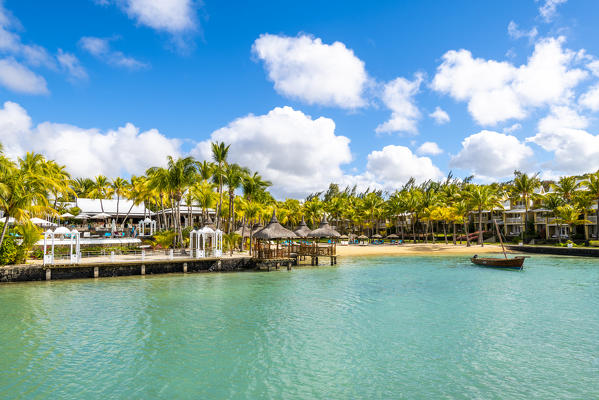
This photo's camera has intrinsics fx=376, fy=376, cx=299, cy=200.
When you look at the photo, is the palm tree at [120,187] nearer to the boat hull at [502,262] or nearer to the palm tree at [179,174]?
the palm tree at [179,174]

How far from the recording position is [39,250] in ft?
109

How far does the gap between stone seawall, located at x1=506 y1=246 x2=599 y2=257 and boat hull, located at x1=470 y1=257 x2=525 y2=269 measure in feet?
56.1

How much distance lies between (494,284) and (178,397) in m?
24.9

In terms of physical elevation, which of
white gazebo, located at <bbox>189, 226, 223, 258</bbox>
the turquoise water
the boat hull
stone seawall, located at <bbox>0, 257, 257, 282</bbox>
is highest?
white gazebo, located at <bbox>189, 226, 223, 258</bbox>

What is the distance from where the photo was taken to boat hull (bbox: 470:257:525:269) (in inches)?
1391

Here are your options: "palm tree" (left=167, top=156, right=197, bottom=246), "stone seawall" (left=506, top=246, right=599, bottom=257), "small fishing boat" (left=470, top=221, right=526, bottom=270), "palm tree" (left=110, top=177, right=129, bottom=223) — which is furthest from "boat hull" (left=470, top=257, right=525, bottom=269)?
"palm tree" (left=110, top=177, right=129, bottom=223)

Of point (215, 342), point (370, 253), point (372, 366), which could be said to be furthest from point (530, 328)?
point (370, 253)

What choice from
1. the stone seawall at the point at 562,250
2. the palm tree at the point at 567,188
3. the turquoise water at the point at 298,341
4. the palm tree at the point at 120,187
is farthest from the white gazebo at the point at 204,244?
the palm tree at the point at 567,188

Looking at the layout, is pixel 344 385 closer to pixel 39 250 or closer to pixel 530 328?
pixel 530 328

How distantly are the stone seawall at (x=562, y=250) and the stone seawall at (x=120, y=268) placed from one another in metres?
40.1

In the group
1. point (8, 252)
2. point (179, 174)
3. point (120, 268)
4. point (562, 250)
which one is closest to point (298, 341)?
point (120, 268)

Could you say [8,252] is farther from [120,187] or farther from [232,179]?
[120,187]

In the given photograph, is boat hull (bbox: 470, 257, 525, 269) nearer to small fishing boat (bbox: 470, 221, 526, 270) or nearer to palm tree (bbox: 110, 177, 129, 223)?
small fishing boat (bbox: 470, 221, 526, 270)

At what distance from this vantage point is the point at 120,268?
3009 cm
